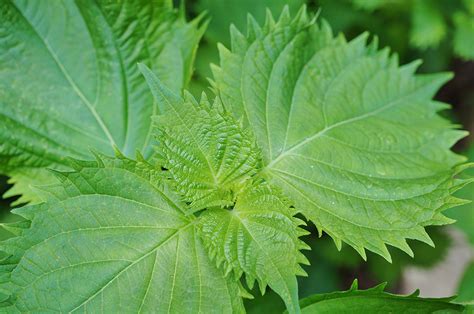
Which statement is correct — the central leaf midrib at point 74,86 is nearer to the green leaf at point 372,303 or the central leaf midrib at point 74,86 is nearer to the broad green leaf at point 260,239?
the broad green leaf at point 260,239

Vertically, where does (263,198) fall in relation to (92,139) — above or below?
below

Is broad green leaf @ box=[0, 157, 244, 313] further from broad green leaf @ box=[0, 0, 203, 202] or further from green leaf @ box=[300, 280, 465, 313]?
broad green leaf @ box=[0, 0, 203, 202]

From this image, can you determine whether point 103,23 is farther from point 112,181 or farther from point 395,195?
point 395,195

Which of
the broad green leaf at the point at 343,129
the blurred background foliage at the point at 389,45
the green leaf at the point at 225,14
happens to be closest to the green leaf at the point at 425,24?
the blurred background foliage at the point at 389,45

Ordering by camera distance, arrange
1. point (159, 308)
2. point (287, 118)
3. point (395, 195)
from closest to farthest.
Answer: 1. point (159, 308)
2. point (395, 195)
3. point (287, 118)

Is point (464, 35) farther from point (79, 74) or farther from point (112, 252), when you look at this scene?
point (112, 252)

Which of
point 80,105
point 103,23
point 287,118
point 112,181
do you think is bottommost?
point 112,181

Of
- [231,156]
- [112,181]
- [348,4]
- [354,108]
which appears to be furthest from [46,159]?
[348,4]
